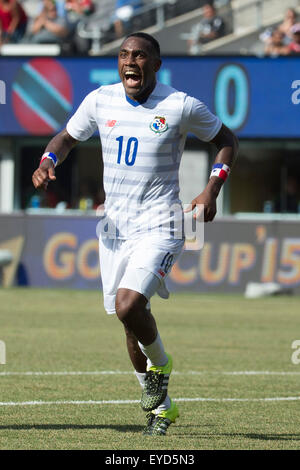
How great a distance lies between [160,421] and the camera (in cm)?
762

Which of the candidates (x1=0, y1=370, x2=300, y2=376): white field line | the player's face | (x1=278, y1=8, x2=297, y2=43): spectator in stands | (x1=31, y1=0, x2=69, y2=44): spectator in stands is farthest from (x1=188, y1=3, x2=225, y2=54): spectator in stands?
the player's face

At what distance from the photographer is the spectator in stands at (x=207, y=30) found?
25438 mm

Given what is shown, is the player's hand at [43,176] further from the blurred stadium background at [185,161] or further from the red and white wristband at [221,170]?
the blurred stadium background at [185,161]

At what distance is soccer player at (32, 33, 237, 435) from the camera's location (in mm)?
7520

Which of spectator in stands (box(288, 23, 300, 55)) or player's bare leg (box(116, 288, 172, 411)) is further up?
spectator in stands (box(288, 23, 300, 55))

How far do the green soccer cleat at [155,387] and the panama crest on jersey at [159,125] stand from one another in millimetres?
1670

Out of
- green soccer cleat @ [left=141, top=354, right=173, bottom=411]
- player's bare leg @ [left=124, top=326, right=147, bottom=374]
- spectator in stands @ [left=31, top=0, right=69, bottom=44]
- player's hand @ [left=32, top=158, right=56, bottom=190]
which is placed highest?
spectator in stands @ [left=31, top=0, right=69, bottom=44]

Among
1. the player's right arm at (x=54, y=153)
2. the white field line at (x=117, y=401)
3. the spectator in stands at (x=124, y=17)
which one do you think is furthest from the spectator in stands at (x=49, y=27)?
the player's right arm at (x=54, y=153)

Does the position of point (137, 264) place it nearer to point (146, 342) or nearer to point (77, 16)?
point (146, 342)

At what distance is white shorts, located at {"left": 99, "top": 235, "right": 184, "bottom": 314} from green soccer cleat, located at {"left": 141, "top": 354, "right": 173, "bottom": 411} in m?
0.52

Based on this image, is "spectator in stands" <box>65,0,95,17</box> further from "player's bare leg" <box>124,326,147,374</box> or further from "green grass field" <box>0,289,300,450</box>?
"player's bare leg" <box>124,326,147,374</box>
